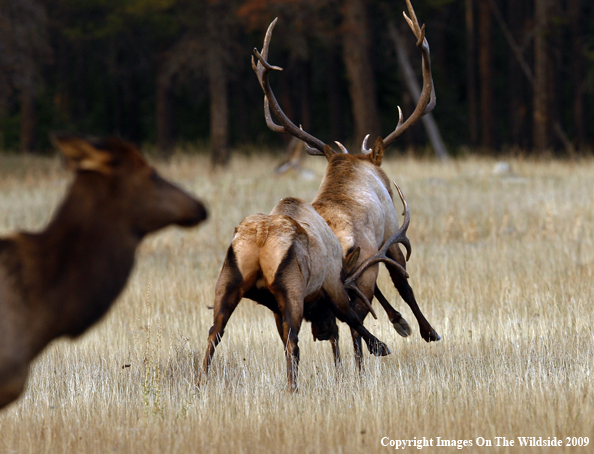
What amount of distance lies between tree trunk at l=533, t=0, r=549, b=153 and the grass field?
1293cm

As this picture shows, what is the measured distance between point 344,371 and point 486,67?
2346 centimetres

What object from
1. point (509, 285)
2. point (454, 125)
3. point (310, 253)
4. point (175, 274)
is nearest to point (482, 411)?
point (310, 253)

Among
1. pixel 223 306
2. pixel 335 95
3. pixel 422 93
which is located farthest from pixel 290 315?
pixel 335 95

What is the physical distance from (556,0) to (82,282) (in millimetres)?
25050

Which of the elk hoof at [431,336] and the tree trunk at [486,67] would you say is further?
the tree trunk at [486,67]

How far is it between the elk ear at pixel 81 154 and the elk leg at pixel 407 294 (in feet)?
10.7

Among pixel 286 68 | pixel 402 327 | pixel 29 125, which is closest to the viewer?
pixel 402 327

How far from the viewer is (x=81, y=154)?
122 inches

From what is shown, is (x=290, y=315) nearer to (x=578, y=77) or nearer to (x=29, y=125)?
(x=29, y=125)

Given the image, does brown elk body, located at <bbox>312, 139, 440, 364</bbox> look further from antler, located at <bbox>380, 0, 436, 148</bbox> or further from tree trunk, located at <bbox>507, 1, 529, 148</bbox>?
tree trunk, located at <bbox>507, 1, 529, 148</bbox>

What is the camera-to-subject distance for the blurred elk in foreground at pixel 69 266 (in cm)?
311

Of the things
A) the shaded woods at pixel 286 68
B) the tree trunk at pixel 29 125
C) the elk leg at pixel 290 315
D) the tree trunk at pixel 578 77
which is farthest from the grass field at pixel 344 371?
the tree trunk at pixel 578 77

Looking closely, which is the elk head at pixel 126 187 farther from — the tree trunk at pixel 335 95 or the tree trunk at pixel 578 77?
the tree trunk at pixel 578 77

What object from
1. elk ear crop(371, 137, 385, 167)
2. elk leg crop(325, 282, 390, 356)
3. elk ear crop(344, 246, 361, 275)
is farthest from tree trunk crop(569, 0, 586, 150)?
elk leg crop(325, 282, 390, 356)
